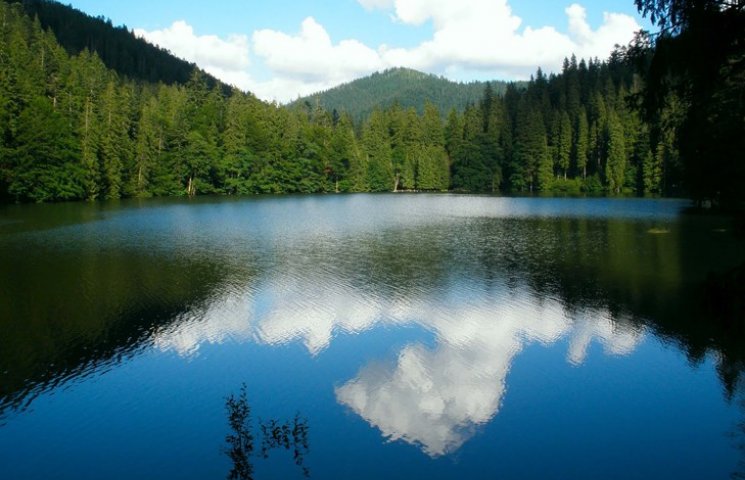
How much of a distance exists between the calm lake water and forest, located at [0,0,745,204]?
21.6 ft

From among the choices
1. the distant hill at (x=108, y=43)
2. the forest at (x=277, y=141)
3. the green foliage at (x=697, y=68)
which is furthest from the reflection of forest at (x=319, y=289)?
the distant hill at (x=108, y=43)

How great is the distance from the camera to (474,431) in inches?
420

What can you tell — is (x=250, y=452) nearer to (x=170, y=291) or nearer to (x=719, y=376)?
(x=719, y=376)

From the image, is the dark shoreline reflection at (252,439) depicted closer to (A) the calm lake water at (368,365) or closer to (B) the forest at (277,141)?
(A) the calm lake water at (368,365)

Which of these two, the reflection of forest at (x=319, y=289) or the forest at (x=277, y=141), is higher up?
the forest at (x=277, y=141)

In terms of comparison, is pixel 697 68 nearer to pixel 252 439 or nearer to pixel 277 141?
pixel 252 439

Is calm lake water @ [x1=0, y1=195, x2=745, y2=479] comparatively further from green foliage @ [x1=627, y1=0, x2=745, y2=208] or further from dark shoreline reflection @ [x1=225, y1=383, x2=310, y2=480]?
green foliage @ [x1=627, y1=0, x2=745, y2=208]

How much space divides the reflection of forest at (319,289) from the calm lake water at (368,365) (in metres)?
0.13

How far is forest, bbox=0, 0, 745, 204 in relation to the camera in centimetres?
6228

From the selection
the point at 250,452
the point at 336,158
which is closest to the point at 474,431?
the point at 250,452

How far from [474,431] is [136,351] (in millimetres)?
9379

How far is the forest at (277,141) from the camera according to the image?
62281 millimetres

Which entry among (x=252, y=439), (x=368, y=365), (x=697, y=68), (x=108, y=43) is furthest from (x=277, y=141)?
(x=108, y=43)

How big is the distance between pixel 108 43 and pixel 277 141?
3958 inches
